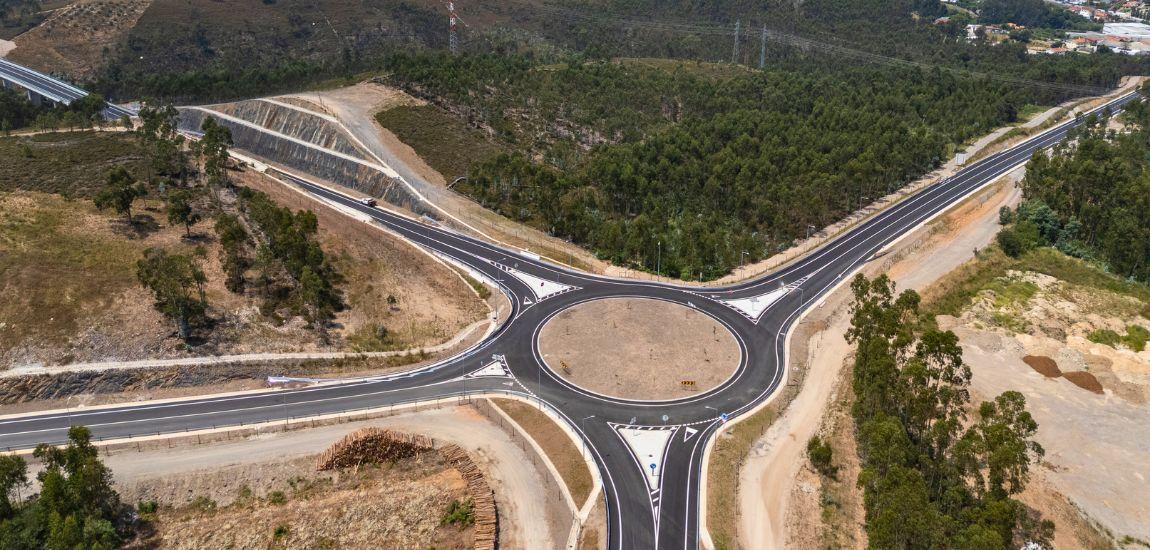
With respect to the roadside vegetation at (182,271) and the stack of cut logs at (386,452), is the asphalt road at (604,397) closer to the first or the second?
the roadside vegetation at (182,271)

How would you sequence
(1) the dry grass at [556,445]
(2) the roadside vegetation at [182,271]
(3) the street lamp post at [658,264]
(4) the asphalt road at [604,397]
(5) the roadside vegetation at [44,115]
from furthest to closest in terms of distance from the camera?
1. (5) the roadside vegetation at [44,115]
2. (3) the street lamp post at [658,264]
3. (2) the roadside vegetation at [182,271]
4. (1) the dry grass at [556,445]
5. (4) the asphalt road at [604,397]

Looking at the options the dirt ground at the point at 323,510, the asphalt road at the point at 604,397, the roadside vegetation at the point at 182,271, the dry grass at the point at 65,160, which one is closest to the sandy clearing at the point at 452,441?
the dirt ground at the point at 323,510

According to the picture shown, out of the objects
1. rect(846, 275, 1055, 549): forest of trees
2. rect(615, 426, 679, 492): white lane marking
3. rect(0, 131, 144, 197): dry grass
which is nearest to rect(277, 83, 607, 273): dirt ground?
rect(615, 426, 679, 492): white lane marking

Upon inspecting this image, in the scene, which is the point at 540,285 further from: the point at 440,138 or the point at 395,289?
the point at 440,138

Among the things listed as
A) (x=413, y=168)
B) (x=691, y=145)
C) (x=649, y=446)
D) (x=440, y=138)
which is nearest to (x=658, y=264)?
(x=649, y=446)

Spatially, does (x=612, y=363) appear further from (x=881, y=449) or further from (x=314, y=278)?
(x=314, y=278)

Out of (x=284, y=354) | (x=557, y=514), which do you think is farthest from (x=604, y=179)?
(x=557, y=514)
